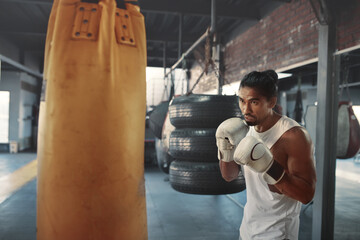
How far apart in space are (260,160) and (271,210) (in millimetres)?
320

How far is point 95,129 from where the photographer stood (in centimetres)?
95

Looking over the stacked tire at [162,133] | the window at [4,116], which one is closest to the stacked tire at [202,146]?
the stacked tire at [162,133]

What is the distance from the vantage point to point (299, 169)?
1136 mm

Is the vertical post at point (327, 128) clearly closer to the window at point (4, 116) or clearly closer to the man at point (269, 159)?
the man at point (269, 159)

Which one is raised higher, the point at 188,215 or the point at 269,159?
the point at 269,159

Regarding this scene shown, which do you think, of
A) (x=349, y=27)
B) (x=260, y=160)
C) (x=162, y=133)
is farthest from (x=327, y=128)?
(x=162, y=133)

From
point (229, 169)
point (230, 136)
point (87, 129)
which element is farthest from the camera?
point (229, 169)

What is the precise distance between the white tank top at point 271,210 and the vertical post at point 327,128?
5.25 feet

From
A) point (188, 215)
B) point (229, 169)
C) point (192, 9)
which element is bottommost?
point (188, 215)

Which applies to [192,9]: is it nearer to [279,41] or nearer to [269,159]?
[279,41]

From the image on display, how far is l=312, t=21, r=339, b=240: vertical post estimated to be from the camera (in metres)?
2.63

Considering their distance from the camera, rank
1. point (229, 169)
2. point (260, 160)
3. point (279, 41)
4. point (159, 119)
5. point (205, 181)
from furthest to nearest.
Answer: point (159, 119) < point (279, 41) < point (205, 181) < point (229, 169) < point (260, 160)

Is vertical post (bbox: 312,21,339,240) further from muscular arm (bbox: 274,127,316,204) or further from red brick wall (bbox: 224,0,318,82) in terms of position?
muscular arm (bbox: 274,127,316,204)

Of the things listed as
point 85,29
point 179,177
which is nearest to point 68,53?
point 85,29
